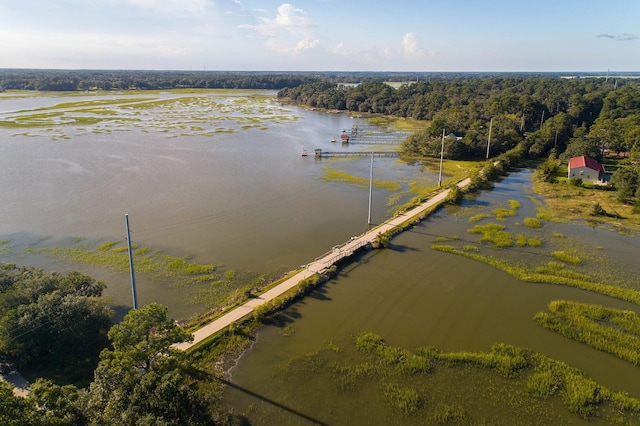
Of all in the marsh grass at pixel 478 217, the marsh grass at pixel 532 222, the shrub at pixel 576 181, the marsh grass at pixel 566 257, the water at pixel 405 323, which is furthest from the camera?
the shrub at pixel 576 181

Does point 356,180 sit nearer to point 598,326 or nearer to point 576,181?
point 576,181

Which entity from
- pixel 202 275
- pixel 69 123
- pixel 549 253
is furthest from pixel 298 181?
pixel 69 123

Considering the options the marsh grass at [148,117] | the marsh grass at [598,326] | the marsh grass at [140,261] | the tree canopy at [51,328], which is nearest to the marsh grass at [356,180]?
the marsh grass at [140,261]

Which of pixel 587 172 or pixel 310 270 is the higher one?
pixel 587 172

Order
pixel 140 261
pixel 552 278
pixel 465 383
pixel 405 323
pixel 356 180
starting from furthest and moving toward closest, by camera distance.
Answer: pixel 356 180, pixel 140 261, pixel 552 278, pixel 405 323, pixel 465 383

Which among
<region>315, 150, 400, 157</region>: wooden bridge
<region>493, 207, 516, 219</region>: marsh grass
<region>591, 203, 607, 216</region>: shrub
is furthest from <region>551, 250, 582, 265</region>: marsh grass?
<region>315, 150, 400, 157</region>: wooden bridge

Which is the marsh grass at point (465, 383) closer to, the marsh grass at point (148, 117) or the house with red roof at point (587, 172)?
the house with red roof at point (587, 172)

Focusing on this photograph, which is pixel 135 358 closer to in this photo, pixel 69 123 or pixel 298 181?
pixel 298 181

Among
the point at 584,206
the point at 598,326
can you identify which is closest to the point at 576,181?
the point at 584,206
